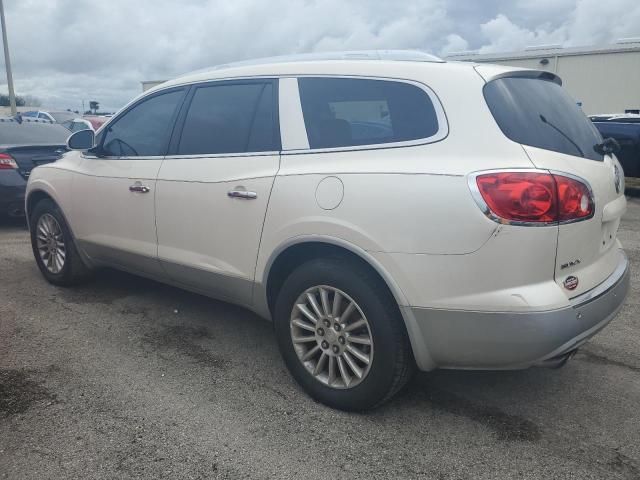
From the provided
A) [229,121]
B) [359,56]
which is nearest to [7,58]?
[229,121]

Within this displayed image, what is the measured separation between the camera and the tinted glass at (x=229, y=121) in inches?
131

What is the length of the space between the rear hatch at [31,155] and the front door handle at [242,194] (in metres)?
5.29

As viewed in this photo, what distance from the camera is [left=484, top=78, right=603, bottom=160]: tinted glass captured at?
2.59m

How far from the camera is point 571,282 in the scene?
2.53 metres

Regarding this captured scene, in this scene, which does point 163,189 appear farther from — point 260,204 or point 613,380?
point 613,380

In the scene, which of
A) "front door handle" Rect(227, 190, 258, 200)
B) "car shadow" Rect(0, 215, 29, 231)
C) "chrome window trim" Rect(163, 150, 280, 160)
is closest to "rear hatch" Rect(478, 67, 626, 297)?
"chrome window trim" Rect(163, 150, 280, 160)

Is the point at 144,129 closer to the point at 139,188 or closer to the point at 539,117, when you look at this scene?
the point at 139,188

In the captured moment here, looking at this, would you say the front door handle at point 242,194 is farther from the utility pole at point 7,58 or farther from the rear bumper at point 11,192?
the utility pole at point 7,58

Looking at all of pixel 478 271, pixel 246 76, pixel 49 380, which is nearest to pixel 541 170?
pixel 478 271

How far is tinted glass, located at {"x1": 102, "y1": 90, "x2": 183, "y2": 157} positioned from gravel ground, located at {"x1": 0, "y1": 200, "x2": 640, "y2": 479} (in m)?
1.28

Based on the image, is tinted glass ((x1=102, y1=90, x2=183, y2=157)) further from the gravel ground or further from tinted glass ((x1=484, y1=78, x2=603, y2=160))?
tinted glass ((x1=484, y1=78, x2=603, y2=160))

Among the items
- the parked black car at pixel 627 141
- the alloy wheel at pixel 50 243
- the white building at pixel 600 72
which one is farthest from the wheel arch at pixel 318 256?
the white building at pixel 600 72

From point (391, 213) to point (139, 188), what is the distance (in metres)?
2.04

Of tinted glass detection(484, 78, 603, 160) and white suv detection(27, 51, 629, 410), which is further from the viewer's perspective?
tinted glass detection(484, 78, 603, 160)
